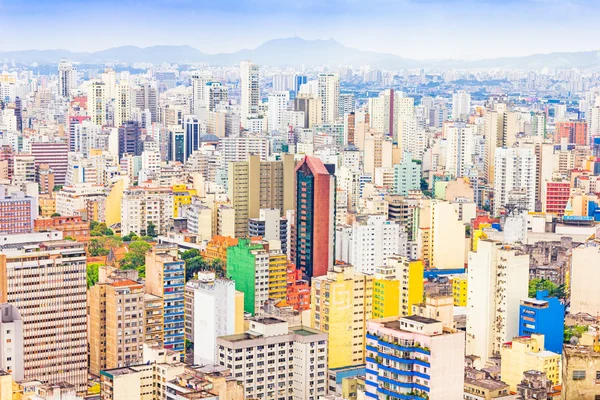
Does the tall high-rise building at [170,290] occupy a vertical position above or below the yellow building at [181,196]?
below

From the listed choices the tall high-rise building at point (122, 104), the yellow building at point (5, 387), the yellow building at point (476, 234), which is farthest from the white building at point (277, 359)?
the tall high-rise building at point (122, 104)

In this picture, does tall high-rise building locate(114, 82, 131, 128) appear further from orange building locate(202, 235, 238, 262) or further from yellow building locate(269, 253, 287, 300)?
yellow building locate(269, 253, 287, 300)

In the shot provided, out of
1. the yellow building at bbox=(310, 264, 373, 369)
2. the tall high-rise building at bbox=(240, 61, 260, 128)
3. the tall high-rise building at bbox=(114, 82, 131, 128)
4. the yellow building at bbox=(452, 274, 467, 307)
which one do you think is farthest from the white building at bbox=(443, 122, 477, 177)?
the yellow building at bbox=(310, 264, 373, 369)

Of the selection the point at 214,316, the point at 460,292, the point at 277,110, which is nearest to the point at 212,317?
Result: the point at 214,316

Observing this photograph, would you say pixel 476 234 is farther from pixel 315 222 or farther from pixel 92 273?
pixel 92 273

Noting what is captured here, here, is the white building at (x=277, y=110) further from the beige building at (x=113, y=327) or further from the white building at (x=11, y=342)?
the white building at (x=11, y=342)

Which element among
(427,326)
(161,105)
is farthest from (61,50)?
(427,326)
